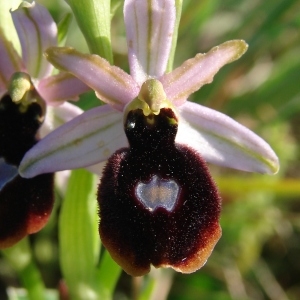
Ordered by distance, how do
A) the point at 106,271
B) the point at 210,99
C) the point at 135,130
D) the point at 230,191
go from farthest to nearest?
the point at 210,99 < the point at 230,191 < the point at 106,271 < the point at 135,130

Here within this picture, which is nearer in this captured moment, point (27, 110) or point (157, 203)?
point (157, 203)

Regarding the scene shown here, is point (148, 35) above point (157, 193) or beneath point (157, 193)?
above

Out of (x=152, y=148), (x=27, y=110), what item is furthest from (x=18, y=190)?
(x=152, y=148)

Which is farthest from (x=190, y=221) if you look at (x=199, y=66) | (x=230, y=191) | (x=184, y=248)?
(x=230, y=191)

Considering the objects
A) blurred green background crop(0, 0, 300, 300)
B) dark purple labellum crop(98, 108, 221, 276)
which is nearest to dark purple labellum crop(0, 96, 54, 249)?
dark purple labellum crop(98, 108, 221, 276)

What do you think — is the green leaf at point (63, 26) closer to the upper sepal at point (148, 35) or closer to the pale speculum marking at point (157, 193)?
the upper sepal at point (148, 35)

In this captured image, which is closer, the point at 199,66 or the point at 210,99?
the point at 199,66

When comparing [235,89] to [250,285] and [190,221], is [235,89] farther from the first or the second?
[190,221]

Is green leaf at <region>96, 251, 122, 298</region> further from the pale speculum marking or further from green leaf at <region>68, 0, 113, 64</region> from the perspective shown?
green leaf at <region>68, 0, 113, 64</region>

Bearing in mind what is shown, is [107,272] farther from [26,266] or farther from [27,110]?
[27,110]
